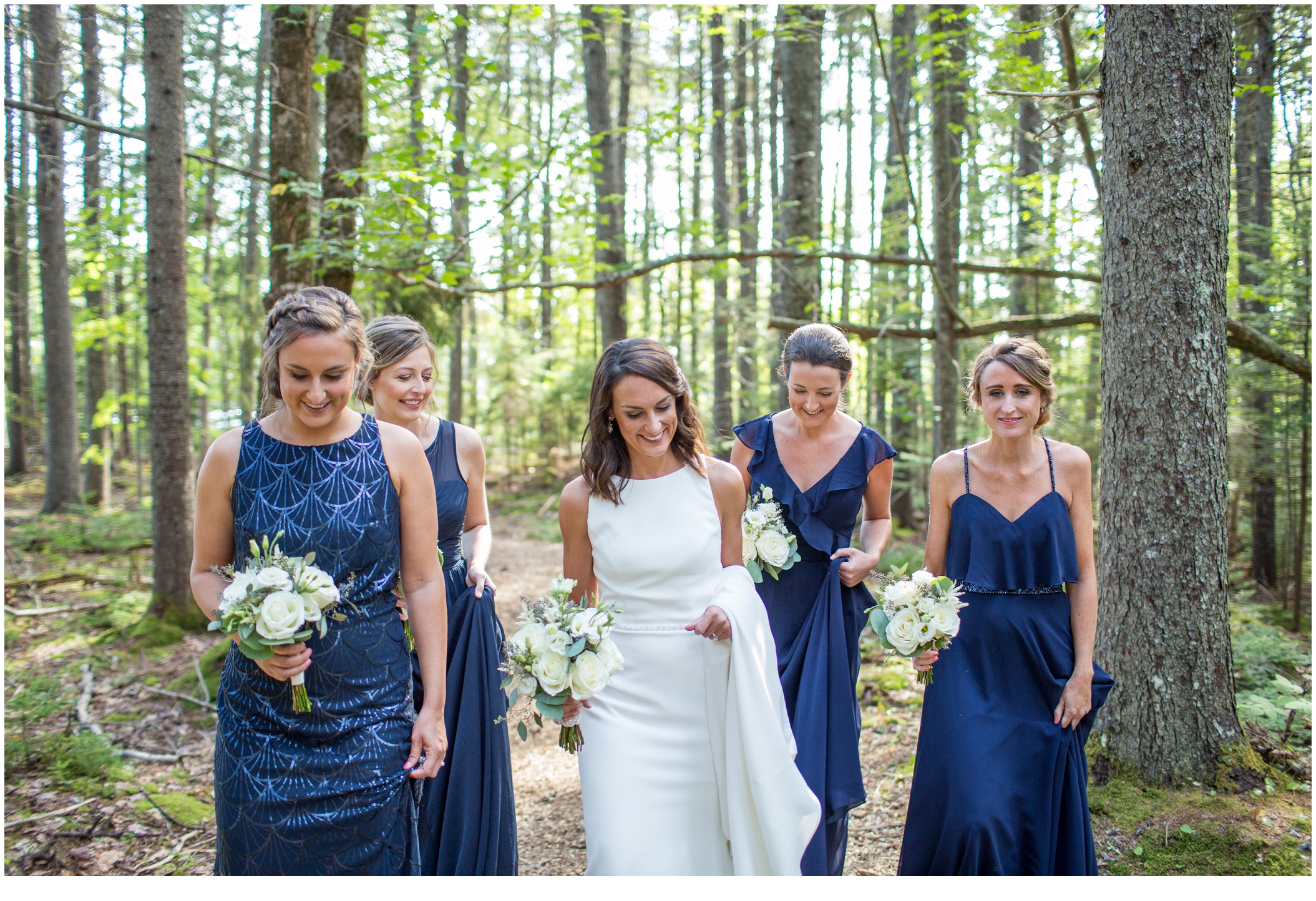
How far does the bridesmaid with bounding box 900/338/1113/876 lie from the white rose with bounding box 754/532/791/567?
27.2 inches

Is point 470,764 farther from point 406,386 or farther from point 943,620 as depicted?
point 943,620

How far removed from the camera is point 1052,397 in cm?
334

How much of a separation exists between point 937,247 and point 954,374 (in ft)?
4.30

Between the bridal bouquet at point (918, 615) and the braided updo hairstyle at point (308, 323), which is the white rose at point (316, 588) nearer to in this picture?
the braided updo hairstyle at point (308, 323)

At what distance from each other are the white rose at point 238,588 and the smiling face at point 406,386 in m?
1.61

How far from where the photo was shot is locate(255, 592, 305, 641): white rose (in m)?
2.12

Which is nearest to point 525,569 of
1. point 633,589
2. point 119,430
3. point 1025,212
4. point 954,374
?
point 954,374

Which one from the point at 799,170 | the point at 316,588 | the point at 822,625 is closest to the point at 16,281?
the point at 799,170

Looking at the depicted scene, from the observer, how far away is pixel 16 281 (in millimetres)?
15703

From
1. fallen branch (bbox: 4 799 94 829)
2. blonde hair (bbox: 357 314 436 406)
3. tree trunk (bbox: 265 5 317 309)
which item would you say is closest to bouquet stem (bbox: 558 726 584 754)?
blonde hair (bbox: 357 314 436 406)

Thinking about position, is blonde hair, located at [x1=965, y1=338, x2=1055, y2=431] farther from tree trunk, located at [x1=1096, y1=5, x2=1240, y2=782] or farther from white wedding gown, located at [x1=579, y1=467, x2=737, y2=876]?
white wedding gown, located at [x1=579, y1=467, x2=737, y2=876]

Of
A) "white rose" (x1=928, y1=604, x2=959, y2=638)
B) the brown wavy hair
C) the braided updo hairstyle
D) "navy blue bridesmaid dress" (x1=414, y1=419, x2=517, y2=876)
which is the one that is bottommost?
"navy blue bridesmaid dress" (x1=414, y1=419, x2=517, y2=876)

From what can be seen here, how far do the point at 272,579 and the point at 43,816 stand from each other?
3383 mm

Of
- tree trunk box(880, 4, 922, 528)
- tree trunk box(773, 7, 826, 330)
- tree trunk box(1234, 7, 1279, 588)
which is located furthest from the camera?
tree trunk box(880, 4, 922, 528)
